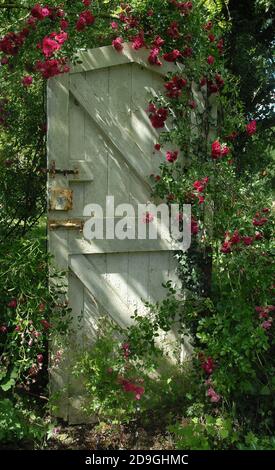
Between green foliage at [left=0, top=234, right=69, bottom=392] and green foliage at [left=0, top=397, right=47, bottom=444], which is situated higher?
green foliage at [left=0, top=234, right=69, bottom=392]

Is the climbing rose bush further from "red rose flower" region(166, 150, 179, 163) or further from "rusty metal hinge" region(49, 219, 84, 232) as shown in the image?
"rusty metal hinge" region(49, 219, 84, 232)

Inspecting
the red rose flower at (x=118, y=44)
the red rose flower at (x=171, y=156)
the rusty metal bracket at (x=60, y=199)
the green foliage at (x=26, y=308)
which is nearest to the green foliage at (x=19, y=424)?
the green foliage at (x=26, y=308)

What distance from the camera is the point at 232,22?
4449 mm

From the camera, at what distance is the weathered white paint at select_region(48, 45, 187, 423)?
3.02 metres

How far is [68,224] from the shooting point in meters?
3.08

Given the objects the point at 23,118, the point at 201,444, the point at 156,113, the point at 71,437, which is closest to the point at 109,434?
the point at 71,437

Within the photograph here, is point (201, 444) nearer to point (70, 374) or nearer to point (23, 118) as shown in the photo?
point (70, 374)

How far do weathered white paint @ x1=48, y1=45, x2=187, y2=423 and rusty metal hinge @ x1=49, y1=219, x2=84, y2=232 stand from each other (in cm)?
3

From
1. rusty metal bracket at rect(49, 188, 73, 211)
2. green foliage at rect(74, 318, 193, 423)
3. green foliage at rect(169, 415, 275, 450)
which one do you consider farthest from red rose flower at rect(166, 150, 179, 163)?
green foliage at rect(169, 415, 275, 450)

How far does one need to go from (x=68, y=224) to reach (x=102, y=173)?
0.41 meters

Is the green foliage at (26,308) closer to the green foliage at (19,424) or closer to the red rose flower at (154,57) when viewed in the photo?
the green foliage at (19,424)

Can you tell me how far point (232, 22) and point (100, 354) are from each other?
329 centimetres

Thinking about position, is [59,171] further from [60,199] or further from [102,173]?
[102,173]

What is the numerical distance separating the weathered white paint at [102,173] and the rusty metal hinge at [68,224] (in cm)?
3
